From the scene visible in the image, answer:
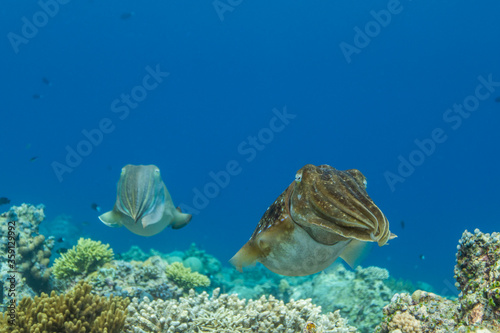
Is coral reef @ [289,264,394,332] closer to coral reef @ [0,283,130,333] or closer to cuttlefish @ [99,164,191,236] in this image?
cuttlefish @ [99,164,191,236]

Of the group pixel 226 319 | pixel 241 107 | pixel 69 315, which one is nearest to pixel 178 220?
pixel 226 319

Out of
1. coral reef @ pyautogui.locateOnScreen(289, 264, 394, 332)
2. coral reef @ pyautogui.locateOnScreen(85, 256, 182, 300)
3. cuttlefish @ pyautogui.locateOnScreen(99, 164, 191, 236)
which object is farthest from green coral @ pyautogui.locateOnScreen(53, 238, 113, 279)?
coral reef @ pyautogui.locateOnScreen(289, 264, 394, 332)

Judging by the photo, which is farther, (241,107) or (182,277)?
(241,107)

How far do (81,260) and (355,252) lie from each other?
678 centimetres

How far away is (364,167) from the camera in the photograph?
112m

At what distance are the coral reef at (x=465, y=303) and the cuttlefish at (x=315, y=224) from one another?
1042 millimetres

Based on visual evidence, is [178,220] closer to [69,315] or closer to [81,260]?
[69,315]

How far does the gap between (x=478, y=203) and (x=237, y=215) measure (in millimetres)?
71861

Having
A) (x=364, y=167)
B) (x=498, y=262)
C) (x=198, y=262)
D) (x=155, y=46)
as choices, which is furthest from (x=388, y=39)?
(x=498, y=262)

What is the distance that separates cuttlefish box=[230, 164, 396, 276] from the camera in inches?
87.7

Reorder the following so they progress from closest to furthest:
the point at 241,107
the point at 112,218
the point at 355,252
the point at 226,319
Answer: the point at 355,252, the point at 226,319, the point at 112,218, the point at 241,107

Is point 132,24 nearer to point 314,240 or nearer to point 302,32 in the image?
point 302,32

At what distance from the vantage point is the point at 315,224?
242 centimetres

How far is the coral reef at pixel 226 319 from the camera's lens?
4.40m
